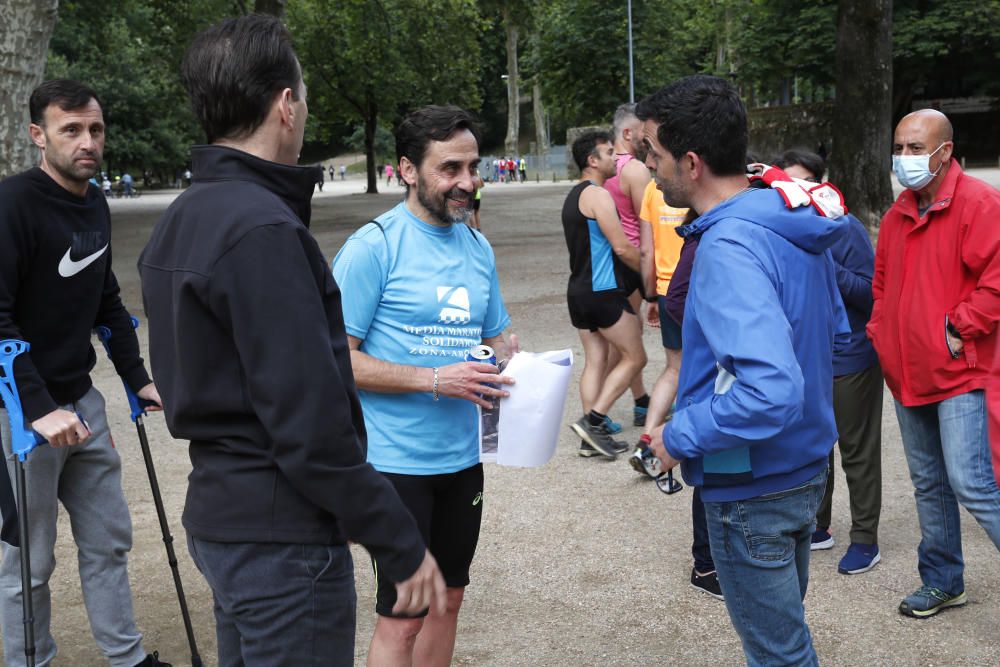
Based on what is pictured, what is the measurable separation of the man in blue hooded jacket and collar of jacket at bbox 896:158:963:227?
144cm

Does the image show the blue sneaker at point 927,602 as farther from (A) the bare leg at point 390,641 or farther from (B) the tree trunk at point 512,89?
(B) the tree trunk at point 512,89

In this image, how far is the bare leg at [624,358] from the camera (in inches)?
271

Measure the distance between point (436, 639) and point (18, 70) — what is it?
814cm

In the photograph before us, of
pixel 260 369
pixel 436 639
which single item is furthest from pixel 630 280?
pixel 260 369

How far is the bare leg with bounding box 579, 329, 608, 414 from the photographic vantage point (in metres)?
7.05

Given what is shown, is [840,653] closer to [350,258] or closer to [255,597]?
[350,258]

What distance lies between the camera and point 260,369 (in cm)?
193

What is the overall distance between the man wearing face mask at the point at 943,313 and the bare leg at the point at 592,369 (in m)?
2.94

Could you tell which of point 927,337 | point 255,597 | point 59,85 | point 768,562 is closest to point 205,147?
point 255,597

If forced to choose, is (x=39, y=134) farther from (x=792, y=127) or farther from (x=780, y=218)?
(x=792, y=127)

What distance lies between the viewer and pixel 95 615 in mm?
3793

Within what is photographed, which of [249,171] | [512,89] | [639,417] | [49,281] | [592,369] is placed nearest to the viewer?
[249,171]

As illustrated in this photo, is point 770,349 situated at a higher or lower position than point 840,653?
higher

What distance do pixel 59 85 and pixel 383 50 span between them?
36569 millimetres
